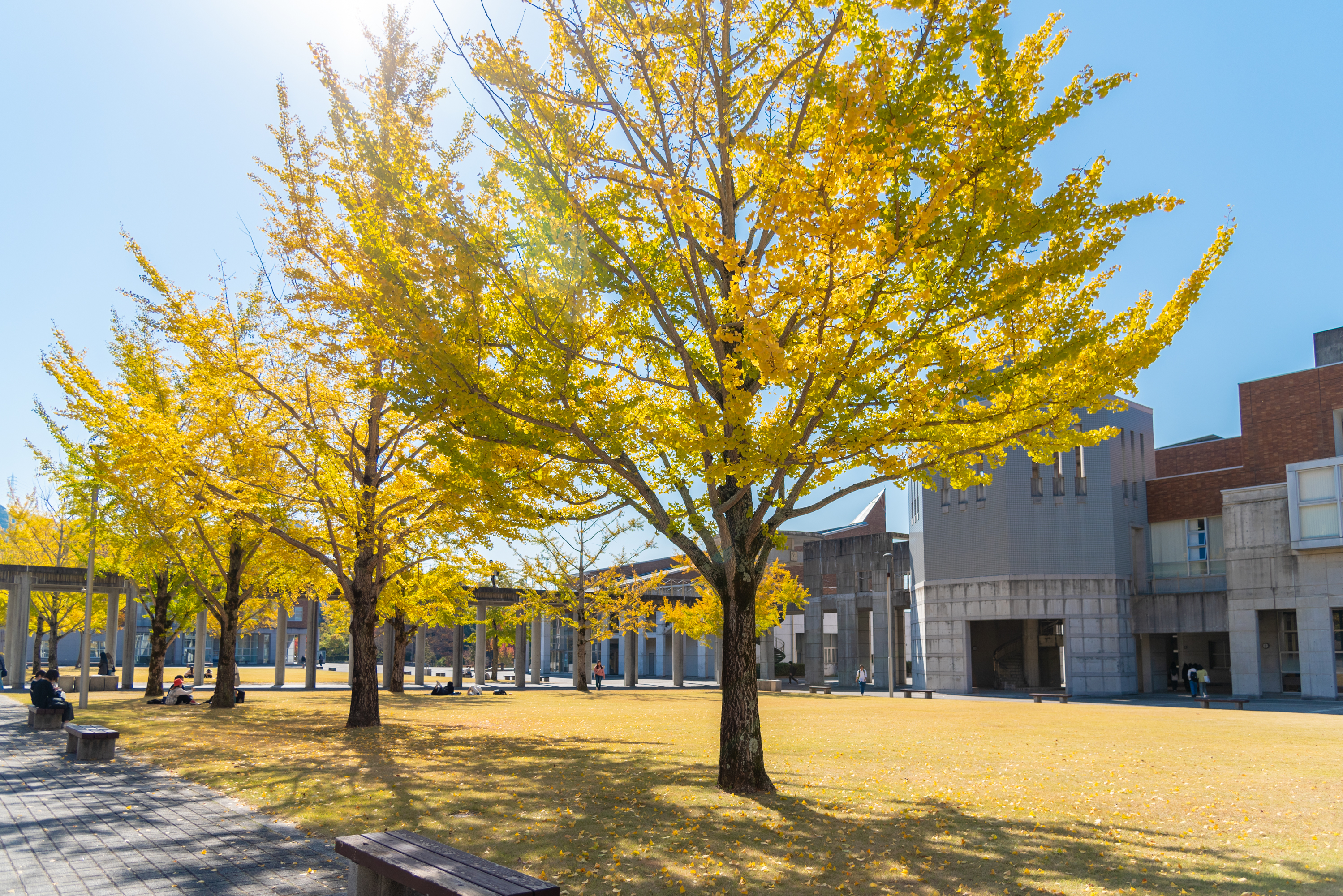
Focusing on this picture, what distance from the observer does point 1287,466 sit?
3703 centimetres

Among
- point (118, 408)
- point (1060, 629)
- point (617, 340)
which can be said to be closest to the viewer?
point (617, 340)

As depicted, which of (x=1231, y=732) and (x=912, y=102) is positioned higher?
(x=912, y=102)

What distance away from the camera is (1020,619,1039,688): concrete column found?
161 feet

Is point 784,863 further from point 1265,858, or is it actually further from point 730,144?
point 730,144

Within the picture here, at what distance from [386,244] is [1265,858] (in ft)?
36.1

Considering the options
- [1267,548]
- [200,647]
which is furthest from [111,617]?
[1267,548]

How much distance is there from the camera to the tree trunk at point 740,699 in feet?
35.9

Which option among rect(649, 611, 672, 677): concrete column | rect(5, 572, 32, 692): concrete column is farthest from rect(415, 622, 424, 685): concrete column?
rect(649, 611, 672, 677): concrete column

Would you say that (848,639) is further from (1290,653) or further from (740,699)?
(740,699)

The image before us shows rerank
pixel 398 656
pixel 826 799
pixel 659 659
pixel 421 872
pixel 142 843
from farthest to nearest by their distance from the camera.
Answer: pixel 659 659, pixel 398 656, pixel 826 799, pixel 142 843, pixel 421 872

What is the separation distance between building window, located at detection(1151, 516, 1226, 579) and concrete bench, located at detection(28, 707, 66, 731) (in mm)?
44451

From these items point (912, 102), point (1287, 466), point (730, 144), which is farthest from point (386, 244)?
point (1287, 466)

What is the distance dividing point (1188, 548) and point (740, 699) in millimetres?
40499

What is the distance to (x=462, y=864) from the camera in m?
5.78
